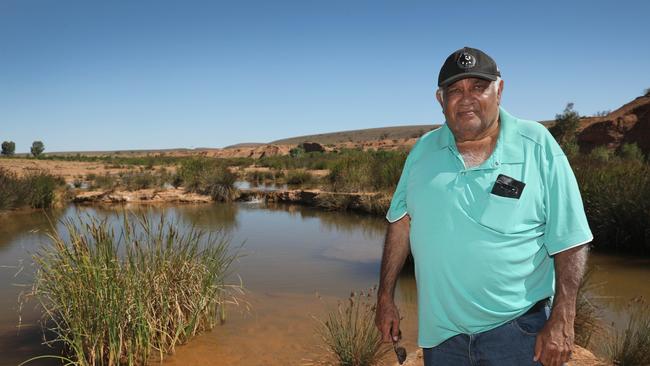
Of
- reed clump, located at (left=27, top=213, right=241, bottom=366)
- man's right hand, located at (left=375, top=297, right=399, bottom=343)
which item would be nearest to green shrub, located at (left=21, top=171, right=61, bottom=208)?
reed clump, located at (left=27, top=213, right=241, bottom=366)

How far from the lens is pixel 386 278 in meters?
2.18

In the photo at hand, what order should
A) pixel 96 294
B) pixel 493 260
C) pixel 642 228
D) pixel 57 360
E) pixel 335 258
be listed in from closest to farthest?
pixel 493 260, pixel 96 294, pixel 57 360, pixel 642 228, pixel 335 258

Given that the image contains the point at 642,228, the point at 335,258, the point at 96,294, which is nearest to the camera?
the point at 96,294

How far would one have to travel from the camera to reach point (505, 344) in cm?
173

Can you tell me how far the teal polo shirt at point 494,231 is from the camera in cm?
169

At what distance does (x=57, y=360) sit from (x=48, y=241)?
255 inches

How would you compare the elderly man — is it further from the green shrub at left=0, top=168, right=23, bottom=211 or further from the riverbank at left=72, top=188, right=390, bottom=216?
the green shrub at left=0, top=168, right=23, bottom=211

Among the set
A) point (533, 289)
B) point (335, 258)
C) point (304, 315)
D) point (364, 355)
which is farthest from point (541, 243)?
point (335, 258)

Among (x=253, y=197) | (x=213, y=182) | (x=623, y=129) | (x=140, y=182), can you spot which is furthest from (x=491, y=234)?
(x=623, y=129)

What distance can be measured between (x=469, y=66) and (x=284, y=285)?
5.38m

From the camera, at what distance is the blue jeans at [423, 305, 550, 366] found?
1720 millimetres

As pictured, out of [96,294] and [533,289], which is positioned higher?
[533,289]

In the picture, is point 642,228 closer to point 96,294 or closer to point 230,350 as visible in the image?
point 230,350

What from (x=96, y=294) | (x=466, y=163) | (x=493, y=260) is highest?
(x=466, y=163)
